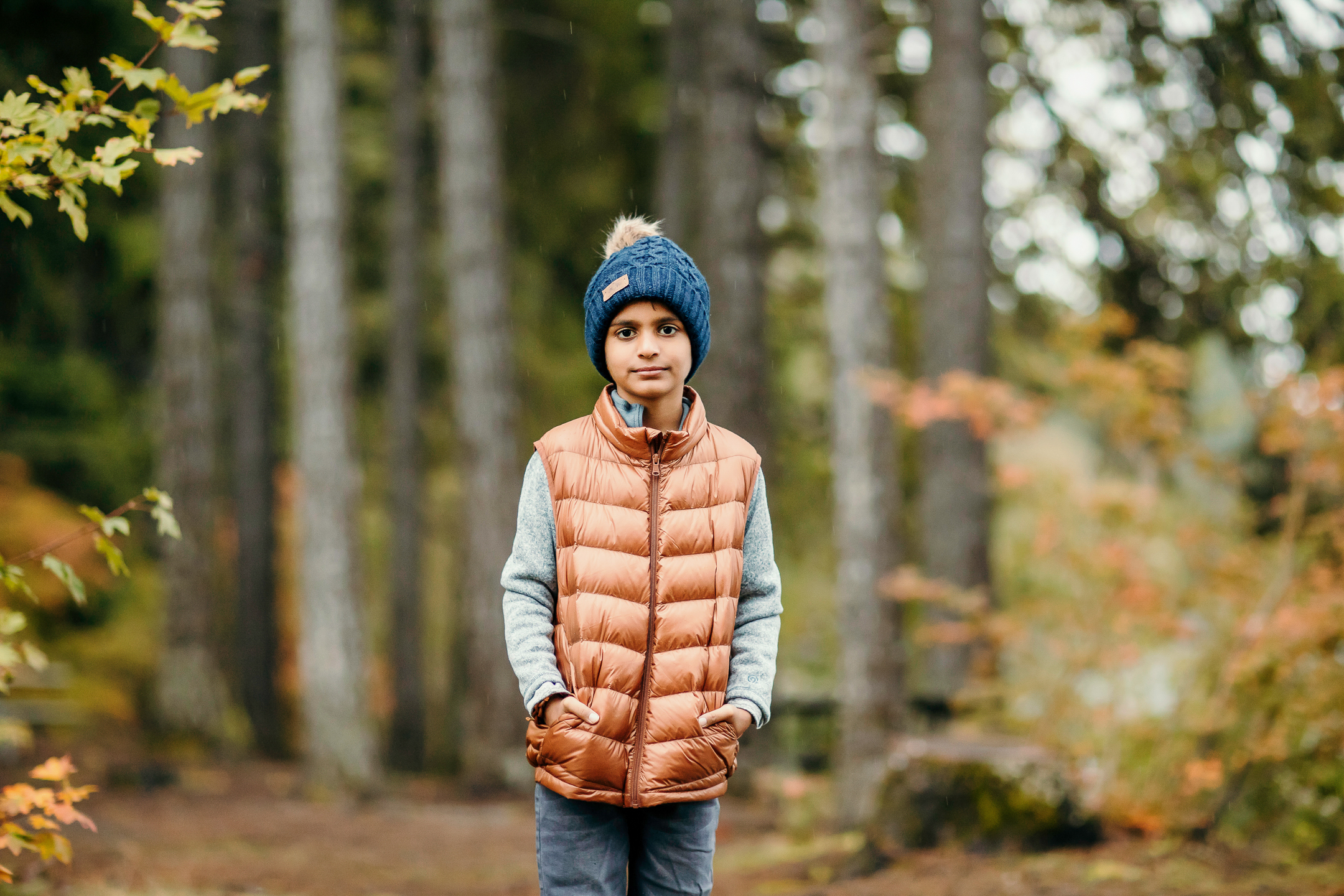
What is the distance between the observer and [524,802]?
10.7 metres

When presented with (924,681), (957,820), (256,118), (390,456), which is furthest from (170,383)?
(957,820)

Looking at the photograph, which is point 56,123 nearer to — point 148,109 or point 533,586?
point 148,109

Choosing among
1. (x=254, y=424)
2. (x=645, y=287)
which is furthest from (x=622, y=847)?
(x=254, y=424)

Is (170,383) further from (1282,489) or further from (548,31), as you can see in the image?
(1282,489)

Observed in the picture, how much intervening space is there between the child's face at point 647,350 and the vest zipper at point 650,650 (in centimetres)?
15

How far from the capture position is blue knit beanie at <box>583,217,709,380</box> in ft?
8.75

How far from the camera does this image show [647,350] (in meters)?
2.66

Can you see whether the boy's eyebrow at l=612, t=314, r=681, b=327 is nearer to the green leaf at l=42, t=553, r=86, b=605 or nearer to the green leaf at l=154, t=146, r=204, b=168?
the green leaf at l=154, t=146, r=204, b=168

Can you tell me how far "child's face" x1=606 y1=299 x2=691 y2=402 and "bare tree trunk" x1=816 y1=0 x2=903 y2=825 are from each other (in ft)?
16.9

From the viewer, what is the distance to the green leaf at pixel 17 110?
2.88 m

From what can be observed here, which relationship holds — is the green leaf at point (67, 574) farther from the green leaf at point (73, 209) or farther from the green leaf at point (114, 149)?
the green leaf at point (114, 149)

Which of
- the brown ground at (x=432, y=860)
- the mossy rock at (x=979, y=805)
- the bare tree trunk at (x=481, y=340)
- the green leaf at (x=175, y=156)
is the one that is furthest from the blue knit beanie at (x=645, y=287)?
the bare tree trunk at (x=481, y=340)

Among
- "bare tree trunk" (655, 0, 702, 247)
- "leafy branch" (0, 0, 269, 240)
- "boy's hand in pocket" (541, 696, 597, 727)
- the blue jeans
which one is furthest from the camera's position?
"bare tree trunk" (655, 0, 702, 247)

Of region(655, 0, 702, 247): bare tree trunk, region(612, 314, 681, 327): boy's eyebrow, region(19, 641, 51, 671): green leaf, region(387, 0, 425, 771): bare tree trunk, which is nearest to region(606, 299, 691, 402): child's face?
region(612, 314, 681, 327): boy's eyebrow
